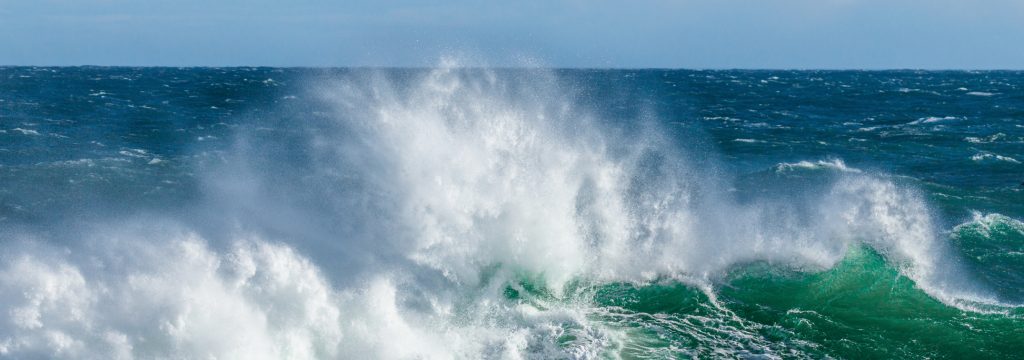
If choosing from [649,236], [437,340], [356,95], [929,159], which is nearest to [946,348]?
[649,236]

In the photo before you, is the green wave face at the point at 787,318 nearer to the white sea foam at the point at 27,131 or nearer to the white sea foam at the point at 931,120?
the white sea foam at the point at 27,131

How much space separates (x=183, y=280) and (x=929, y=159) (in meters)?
26.7

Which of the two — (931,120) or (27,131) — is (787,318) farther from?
(931,120)

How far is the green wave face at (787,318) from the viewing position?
10.7 meters

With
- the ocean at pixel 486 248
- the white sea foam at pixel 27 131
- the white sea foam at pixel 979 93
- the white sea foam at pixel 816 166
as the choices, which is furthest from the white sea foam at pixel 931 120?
the white sea foam at pixel 27 131

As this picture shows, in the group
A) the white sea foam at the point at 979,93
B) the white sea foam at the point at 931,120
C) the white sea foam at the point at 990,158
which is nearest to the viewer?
the white sea foam at the point at 990,158

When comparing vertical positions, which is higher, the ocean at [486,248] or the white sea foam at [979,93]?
the white sea foam at [979,93]

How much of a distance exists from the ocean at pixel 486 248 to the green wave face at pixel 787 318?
1.7 inches

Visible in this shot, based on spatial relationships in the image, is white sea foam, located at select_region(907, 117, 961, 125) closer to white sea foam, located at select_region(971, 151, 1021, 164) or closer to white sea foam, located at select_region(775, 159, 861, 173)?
white sea foam, located at select_region(971, 151, 1021, 164)

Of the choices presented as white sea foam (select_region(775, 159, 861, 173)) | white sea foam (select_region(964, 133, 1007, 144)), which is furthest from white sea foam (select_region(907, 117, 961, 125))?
white sea foam (select_region(775, 159, 861, 173))

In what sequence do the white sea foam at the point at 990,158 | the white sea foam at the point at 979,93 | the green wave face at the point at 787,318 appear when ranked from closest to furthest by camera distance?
the green wave face at the point at 787,318
the white sea foam at the point at 990,158
the white sea foam at the point at 979,93

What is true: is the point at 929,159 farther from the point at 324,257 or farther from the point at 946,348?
the point at 324,257

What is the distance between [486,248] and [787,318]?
4.58 m

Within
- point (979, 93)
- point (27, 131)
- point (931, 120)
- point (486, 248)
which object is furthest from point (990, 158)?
point (979, 93)
